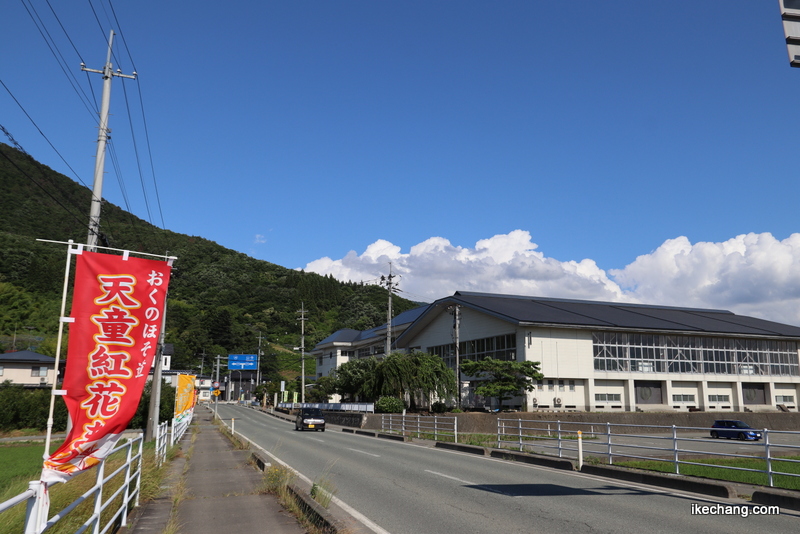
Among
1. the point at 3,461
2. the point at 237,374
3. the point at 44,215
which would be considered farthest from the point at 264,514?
the point at 237,374

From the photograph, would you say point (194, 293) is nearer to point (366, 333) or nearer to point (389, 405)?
point (366, 333)

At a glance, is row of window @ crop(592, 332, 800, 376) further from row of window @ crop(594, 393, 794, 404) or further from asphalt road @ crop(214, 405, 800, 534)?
asphalt road @ crop(214, 405, 800, 534)

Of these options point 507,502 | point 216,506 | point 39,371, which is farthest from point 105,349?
point 39,371

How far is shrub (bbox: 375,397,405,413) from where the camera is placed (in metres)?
39.6

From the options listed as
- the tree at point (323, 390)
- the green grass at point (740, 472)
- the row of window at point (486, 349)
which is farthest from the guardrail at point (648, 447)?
the tree at point (323, 390)

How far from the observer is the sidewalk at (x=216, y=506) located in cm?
822

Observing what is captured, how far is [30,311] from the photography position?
8700 cm

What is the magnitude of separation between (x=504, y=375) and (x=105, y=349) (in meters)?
33.9

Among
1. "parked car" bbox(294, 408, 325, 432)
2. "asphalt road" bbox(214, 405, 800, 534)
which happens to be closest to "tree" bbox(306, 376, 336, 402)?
"parked car" bbox(294, 408, 325, 432)

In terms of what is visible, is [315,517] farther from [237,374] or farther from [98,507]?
[237,374]

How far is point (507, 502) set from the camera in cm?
1009

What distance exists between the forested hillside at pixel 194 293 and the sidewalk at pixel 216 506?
33528mm

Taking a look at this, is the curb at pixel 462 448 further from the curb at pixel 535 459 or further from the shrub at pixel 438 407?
the shrub at pixel 438 407

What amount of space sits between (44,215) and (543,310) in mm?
65422
